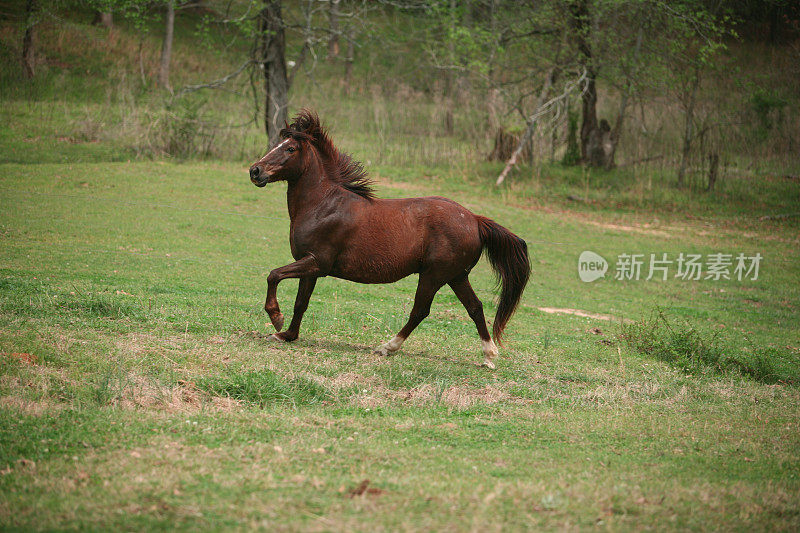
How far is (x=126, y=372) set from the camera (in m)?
6.30

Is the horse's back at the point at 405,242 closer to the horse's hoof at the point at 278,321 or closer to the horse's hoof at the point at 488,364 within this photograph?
the horse's hoof at the point at 278,321

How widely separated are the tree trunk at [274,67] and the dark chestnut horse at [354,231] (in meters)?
14.9

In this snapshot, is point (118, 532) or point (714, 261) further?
point (714, 261)

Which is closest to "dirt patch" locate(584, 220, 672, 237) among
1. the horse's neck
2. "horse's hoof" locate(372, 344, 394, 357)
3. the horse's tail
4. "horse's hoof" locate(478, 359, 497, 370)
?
the horse's tail

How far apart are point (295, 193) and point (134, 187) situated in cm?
1121

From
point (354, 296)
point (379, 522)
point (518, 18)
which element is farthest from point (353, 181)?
point (518, 18)

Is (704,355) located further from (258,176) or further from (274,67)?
(274,67)

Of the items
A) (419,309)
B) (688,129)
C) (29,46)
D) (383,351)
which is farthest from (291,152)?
(29,46)

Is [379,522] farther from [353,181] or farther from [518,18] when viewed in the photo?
[518,18]

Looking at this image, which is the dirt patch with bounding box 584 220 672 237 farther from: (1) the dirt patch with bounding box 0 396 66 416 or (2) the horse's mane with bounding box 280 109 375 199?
(1) the dirt patch with bounding box 0 396 66 416

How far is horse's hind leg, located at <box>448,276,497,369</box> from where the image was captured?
8.39 m

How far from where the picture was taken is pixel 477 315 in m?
8.47

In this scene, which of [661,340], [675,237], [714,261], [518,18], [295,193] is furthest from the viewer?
[518,18]

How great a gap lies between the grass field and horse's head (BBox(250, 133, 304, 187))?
5.78 ft
